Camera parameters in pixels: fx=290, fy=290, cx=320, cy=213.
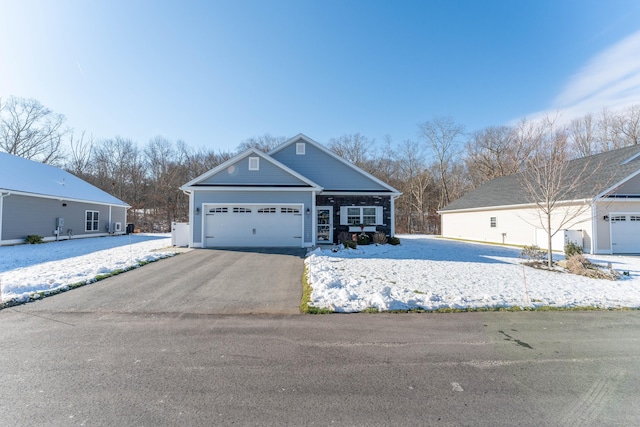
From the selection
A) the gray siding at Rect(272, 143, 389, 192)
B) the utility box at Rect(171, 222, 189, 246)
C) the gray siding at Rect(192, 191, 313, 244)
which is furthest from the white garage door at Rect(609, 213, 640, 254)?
the utility box at Rect(171, 222, 189, 246)

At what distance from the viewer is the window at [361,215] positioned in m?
17.0

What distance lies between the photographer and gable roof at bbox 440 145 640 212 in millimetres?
13945

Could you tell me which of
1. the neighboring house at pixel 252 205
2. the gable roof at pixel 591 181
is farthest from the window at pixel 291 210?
the gable roof at pixel 591 181

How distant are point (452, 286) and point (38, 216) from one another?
2168 cm

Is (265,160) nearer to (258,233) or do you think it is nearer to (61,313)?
(258,233)

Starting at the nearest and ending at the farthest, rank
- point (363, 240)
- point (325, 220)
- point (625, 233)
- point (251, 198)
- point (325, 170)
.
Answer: point (625, 233) < point (251, 198) < point (363, 240) < point (325, 220) < point (325, 170)

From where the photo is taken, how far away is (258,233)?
14.9 m

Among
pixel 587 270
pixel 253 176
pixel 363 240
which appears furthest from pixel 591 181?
pixel 253 176

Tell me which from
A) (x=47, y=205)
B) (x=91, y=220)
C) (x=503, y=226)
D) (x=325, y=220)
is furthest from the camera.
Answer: (x=91, y=220)

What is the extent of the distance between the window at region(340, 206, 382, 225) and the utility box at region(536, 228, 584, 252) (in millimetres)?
8036

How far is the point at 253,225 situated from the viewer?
14891 mm

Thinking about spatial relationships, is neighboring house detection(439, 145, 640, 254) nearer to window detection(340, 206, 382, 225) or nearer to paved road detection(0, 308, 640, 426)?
window detection(340, 206, 382, 225)

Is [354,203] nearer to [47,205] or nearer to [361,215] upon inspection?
[361,215]

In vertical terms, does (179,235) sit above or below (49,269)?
above
